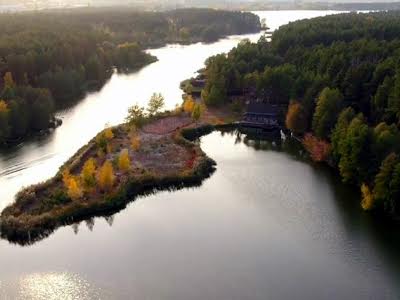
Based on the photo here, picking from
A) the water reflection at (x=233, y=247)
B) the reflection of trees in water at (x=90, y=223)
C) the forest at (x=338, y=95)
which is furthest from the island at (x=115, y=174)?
the forest at (x=338, y=95)

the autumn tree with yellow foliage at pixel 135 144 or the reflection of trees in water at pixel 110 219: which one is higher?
the autumn tree with yellow foliage at pixel 135 144

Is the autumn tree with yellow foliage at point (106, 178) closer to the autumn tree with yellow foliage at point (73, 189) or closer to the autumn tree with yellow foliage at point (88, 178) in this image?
the autumn tree with yellow foliage at point (88, 178)

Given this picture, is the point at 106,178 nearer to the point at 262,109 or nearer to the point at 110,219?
the point at 110,219

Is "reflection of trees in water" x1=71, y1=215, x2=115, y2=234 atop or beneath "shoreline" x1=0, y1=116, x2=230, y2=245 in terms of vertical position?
beneath

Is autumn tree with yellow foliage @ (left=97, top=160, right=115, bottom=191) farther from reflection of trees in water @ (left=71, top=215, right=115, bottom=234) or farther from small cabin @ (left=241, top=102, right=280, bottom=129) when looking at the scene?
small cabin @ (left=241, top=102, right=280, bottom=129)

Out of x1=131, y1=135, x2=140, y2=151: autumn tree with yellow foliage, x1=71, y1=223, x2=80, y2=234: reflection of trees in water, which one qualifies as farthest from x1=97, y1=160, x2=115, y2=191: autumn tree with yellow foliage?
x1=131, y1=135, x2=140, y2=151: autumn tree with yellow foliage

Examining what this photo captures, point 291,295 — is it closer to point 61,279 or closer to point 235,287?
point 235,287
